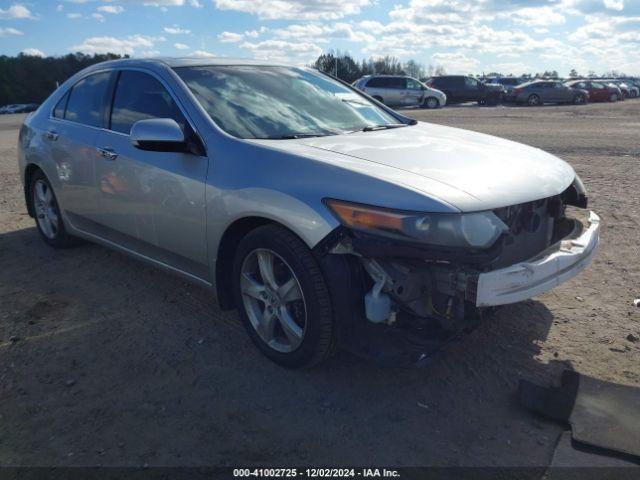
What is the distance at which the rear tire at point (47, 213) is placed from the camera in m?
5.26

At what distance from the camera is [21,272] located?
5012mm

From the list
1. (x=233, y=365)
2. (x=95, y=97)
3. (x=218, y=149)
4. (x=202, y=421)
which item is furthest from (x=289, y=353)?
(x=95, y=97)

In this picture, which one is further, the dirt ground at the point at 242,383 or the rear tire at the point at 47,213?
the rear tire at the point at 47,213

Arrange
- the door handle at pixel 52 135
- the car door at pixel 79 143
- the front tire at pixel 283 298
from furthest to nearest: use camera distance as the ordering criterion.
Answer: the door handle at pixel 52 135
the car door at pixel 79 143
the front tire at pixel 283 298

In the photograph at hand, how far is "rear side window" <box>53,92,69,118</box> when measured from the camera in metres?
5.07

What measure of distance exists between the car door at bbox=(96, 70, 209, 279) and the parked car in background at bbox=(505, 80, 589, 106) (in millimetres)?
33248

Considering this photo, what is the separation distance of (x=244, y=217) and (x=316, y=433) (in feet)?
4.05

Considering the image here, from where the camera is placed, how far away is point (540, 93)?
3403 centimetres

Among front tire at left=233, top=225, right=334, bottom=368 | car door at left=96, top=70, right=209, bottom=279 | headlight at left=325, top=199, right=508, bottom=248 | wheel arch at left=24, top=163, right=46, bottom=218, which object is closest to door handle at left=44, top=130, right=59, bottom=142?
wheel arch at left=24, top=163, right=46, bottom=218

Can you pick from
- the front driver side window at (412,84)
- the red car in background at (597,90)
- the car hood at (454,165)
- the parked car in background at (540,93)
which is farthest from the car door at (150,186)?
the red car in background at (597,90)

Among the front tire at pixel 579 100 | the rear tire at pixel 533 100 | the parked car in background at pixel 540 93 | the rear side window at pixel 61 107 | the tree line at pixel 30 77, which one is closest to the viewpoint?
the rear side window at pixel 61 107

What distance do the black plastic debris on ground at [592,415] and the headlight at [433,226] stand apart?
90 centimetres

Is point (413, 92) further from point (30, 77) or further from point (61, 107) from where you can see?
point (30, 77)

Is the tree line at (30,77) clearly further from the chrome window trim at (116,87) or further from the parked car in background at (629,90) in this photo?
the chrome window trim at (116,87)
